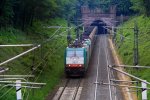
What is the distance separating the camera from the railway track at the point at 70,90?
35438 mm

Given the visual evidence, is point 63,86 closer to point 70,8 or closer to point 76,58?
point 76,58

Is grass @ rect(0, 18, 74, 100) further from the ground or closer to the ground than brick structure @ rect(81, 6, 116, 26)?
closer to the ground

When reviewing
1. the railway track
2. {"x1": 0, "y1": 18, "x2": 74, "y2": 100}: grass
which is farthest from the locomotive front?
{"x1": 0, "y1": 18, "x2": 74, "y2": 100}: grass

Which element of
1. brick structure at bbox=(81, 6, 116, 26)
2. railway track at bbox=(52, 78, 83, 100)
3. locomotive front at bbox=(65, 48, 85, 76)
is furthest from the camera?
brick structure at bbox=(81, 6, 116, 26)

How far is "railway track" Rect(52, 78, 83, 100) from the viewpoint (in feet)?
116

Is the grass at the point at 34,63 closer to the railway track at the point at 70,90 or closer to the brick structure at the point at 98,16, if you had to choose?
the railway track at the point at 70,90

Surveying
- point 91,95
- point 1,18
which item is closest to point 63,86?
point 91,95

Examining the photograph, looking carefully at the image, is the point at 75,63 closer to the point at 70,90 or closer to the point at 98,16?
the point at 70,90

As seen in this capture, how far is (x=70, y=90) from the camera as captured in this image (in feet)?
126

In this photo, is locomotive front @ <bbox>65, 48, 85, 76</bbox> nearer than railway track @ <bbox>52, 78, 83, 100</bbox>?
No

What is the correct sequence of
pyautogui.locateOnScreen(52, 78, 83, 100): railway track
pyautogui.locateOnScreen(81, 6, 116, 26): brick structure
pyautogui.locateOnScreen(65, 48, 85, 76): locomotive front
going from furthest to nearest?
1. pyautogui.locateOnScreen(81, 6, 116, 26): brick structure
2. pyautogui.locateOnScreen(65, 48, 85, 76): locomotive front
3. pyautogui.locateOnScreen(52, 78, 83, 100): railway track

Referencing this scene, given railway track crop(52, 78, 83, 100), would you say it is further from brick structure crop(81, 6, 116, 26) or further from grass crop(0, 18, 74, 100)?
brick structure crop(81, 6, 116, 26)

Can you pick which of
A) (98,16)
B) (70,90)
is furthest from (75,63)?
(98,16)

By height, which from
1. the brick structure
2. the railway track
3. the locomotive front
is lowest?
the railway track
